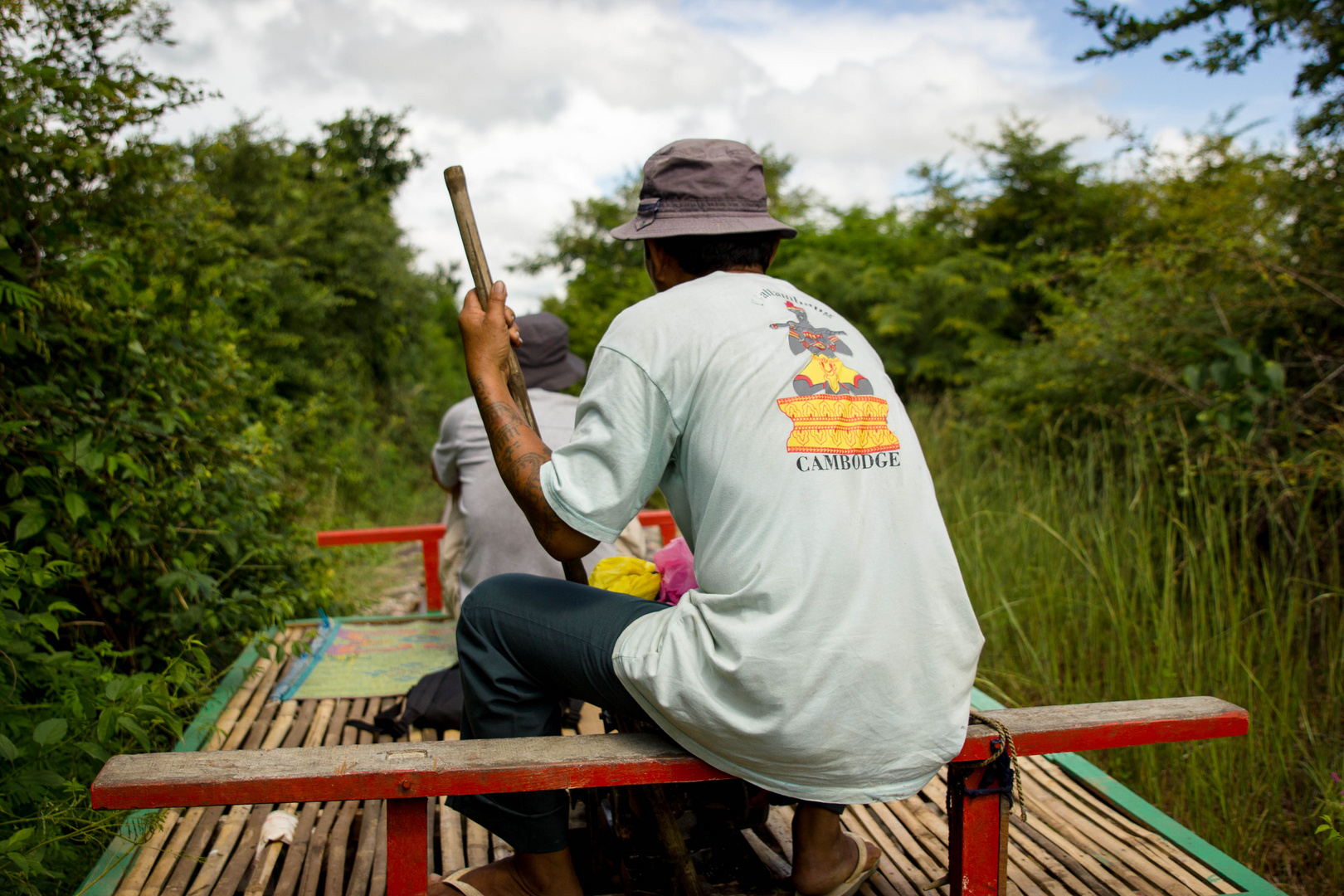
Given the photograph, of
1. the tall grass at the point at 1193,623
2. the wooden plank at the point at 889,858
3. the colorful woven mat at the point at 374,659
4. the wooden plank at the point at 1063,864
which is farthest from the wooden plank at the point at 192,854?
the tall grass at the point at 1193,623

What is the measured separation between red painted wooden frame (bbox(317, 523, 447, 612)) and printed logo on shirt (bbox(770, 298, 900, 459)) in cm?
246

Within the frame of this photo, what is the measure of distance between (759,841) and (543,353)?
1858mm

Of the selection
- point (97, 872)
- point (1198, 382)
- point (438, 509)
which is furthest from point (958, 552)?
point (438, 509)

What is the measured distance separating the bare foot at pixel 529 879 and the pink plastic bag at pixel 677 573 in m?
0.60

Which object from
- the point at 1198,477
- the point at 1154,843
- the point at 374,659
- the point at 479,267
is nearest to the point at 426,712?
the point at 374,659

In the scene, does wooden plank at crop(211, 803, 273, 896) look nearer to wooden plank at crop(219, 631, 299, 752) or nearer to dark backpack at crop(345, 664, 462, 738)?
wooden plank at crop(219, 631, 299, 752)

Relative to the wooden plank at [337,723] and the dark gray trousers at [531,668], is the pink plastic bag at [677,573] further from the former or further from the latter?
the wooden plank at [337,723]

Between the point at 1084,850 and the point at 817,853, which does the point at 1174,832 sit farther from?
the point at 817,853

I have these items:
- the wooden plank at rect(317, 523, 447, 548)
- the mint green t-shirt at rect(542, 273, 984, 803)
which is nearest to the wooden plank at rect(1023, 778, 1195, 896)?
the mint green t-shirt at rect(542, 273, 984, 803)

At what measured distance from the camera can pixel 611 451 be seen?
1695mm

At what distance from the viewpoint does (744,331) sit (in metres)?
1.71

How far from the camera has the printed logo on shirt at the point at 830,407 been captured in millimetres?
1626

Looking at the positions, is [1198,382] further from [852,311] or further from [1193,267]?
[852,311]

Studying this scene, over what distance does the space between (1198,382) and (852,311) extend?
6402 millimetres
